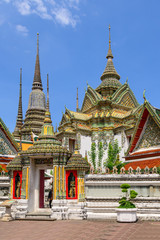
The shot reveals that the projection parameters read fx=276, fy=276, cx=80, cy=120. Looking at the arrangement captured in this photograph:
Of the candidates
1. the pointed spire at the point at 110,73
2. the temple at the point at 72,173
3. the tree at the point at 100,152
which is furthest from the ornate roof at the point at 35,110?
the temple at the point at 72,173

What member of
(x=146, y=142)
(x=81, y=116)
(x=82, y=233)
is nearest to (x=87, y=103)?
(x=81, y=116)

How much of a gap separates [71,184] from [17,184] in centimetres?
292

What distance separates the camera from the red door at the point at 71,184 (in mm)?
13356

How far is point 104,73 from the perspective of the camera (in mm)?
42156

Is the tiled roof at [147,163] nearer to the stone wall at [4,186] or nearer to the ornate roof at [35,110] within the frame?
the stone wall at [4,186]

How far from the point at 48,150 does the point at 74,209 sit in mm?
3061

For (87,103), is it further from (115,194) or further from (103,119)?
(115,194)

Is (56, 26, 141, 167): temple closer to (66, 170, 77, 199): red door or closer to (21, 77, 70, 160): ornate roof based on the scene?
(21, 77, 70, 160): ornate roof

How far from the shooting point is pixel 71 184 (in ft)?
44.3

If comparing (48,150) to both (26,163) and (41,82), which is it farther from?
(41,82)

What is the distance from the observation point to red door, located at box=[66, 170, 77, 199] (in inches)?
526

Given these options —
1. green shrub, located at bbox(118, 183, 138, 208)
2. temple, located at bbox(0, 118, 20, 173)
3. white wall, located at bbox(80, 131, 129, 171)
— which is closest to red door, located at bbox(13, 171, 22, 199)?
green shrub, located at bbox(118, 183, 138, 208)

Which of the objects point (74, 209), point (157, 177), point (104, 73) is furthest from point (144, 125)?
point (104, 73)

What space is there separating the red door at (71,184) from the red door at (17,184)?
2.56 metres
